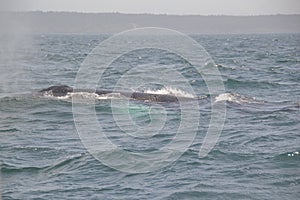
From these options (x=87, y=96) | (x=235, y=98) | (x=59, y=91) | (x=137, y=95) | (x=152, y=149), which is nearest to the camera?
(x=152, y=149)

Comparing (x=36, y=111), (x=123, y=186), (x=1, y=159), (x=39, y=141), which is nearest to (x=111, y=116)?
(x=36, y=111)

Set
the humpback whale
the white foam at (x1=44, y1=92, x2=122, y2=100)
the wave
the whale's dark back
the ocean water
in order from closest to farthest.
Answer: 1. the ocean water
2. the wave
3. the humpback whale
4. the white foam at (x1=44, y1=92, x2=122, y2=100)
5. the whale's dark back

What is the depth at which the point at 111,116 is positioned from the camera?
1936 centimetres

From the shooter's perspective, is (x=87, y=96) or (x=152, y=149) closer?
(x=152, y=149)

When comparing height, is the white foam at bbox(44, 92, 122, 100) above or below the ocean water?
above

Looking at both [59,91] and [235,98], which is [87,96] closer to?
[59,91]

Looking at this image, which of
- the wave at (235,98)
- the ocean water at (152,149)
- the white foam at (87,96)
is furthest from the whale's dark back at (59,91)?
the wave at (235,98)

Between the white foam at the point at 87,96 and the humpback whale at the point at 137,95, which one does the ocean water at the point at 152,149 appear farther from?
the humpback whale at the point at 137,95

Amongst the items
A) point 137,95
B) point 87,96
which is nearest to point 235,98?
point 137,95

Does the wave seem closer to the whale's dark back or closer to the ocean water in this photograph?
the ocean water

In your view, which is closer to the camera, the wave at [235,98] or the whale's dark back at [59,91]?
the wave at [235,98]

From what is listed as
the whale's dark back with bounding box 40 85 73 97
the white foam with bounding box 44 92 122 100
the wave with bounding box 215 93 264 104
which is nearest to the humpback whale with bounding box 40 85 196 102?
the whale's dark back with bounding box 40 85 73 97

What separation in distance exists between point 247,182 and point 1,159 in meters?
5.42

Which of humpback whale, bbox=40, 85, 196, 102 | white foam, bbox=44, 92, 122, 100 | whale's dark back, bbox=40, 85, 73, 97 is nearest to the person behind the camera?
humpback whale, bbox=40, 85, 196, 102
